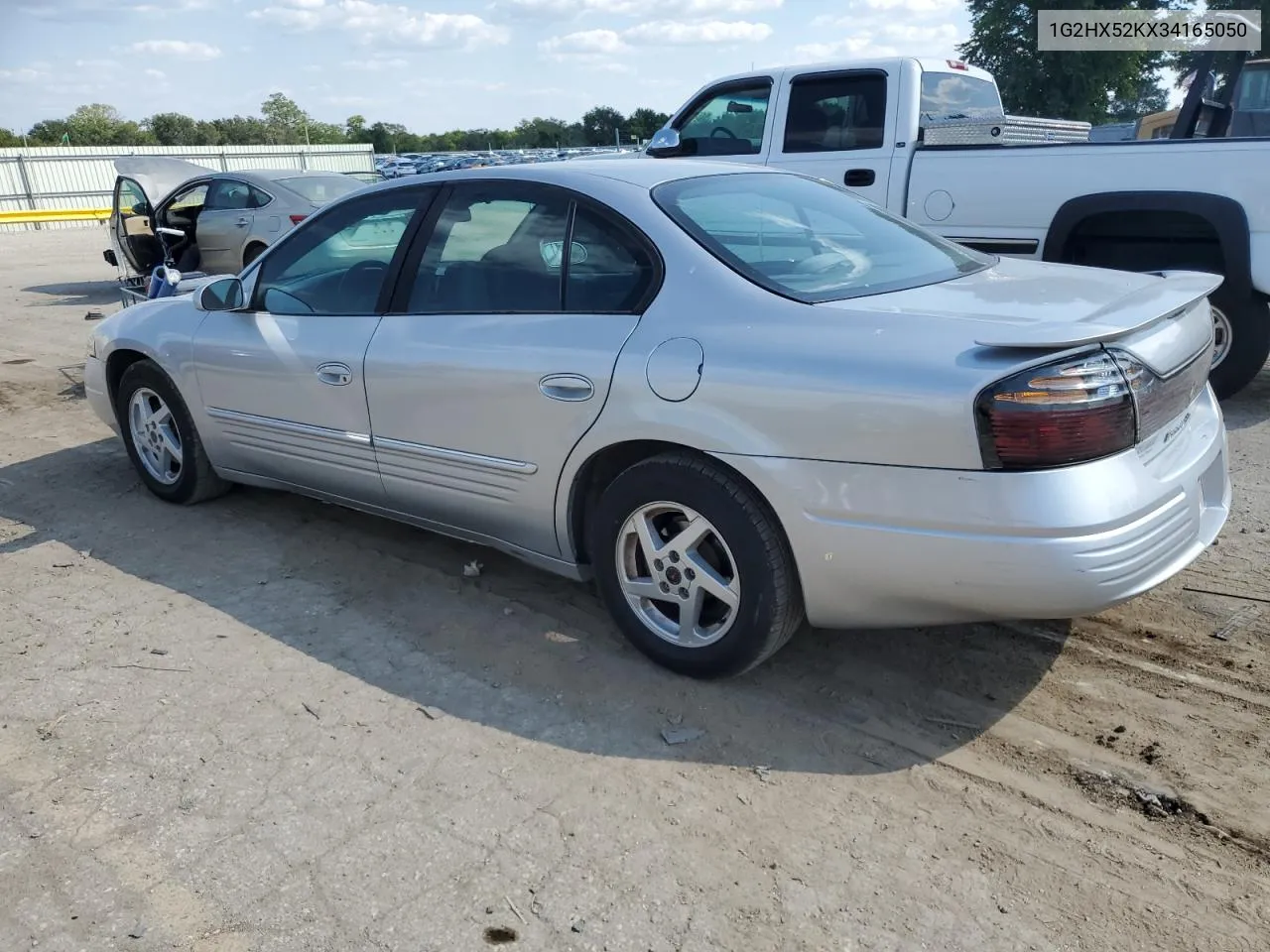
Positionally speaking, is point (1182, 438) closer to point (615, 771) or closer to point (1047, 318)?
point (1047, 318)

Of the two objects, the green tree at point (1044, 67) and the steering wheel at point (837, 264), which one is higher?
the green tree at point (1044, 67)

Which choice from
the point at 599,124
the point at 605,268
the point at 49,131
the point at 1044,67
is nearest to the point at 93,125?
the point at 49,131

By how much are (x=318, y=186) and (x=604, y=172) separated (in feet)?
31.4

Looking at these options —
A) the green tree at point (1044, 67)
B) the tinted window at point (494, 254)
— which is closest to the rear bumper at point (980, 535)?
the tinted window at point (494, 254)

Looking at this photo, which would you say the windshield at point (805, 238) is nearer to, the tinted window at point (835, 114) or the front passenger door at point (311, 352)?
the front passenger door at point (311, 352)

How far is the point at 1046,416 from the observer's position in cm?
256

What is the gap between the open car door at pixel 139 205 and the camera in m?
11.7

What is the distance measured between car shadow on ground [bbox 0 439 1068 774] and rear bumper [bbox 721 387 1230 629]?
37cm

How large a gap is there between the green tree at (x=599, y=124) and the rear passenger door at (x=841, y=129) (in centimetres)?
3779

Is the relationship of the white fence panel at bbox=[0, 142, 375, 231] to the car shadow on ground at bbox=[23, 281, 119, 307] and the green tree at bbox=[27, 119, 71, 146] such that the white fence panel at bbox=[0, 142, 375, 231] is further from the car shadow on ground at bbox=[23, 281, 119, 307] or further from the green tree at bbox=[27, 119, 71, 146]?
the green tree at bbox=[27, 119, 71, 146]

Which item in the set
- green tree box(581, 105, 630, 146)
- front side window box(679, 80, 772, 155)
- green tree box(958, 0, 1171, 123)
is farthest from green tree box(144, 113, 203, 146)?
front side window box(679, 80, 772, 155)

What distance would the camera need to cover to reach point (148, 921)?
2402 millimetres

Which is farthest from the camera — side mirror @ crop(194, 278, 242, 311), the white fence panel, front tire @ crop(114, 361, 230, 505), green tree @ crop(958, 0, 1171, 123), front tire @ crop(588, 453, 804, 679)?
green tree @ crop(958, 0, 1171, 123)

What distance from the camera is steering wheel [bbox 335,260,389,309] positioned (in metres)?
4.16
